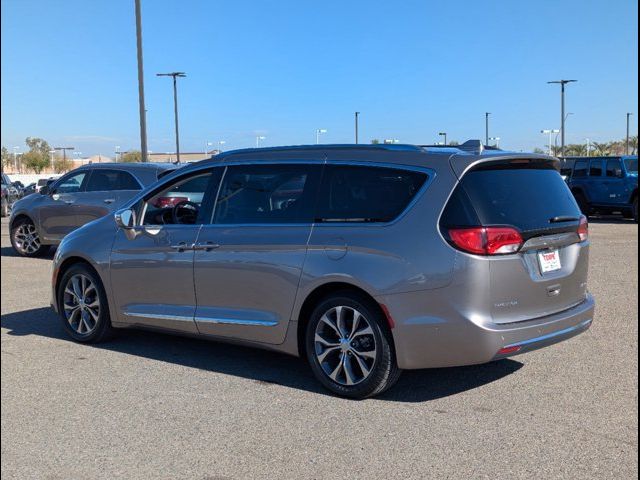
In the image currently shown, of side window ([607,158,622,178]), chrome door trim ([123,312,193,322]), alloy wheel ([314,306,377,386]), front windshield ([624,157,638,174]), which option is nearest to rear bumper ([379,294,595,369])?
alloy wheel ([314,306,377,386])

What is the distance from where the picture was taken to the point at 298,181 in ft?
18.1

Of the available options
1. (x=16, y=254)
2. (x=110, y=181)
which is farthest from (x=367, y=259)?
(x=16, y=254)

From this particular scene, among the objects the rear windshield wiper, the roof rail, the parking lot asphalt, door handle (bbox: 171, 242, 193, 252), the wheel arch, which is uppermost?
the roof rail

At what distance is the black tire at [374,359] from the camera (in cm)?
486

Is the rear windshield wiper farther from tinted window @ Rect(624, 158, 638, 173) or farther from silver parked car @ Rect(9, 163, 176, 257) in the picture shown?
tinted window @ Rect(624, 158, 638, 173)

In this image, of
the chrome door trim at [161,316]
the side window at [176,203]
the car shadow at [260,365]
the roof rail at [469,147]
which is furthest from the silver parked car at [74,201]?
the roof rail at [469,147]

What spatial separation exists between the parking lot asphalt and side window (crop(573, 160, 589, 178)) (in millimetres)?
16239

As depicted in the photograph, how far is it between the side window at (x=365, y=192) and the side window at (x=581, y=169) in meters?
18.4

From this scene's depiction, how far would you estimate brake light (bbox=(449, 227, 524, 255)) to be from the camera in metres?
4.60

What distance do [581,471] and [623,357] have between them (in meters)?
2.51

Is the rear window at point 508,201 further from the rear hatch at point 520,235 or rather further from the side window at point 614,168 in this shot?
the side window at point 614,168

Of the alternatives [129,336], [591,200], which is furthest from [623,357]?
[591,200]

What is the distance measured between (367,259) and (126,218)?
2455mm

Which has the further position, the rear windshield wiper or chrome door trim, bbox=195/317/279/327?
chrome door trim, bbox=195/317/279/327
